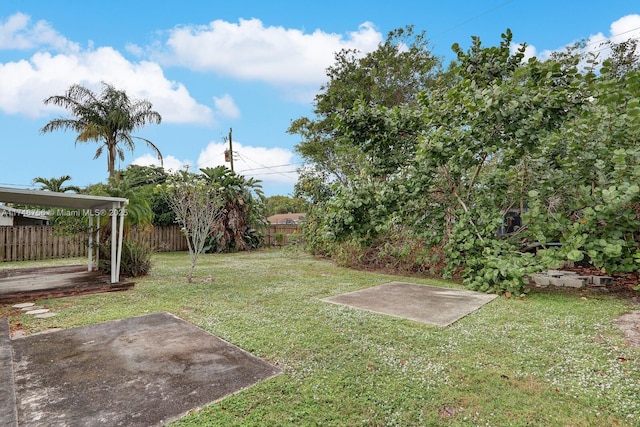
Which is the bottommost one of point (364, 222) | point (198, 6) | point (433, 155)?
point (364, 222)

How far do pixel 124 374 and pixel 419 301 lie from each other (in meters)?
3.73

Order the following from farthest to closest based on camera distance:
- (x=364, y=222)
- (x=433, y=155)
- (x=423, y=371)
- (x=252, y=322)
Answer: (x=364, y=222), (x=433, y=155), (x=252, y=322), (x=423, y=371)

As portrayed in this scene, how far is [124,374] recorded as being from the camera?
255 cm

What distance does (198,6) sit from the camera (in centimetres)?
819

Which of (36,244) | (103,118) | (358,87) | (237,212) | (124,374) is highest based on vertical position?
(358,87)

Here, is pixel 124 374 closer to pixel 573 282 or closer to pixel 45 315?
pixel 45 315

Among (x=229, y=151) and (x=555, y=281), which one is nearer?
(x=555, y=281)

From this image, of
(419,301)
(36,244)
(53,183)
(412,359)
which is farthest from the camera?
(53,183)

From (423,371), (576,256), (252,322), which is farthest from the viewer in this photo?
(576,256)

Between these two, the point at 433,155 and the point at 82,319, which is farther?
the point at 433,155

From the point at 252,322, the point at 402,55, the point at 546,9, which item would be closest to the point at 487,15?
the point at 546,9

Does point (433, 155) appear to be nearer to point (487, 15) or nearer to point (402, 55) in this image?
point (487, 15)

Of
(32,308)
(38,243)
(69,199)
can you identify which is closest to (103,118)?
(38,243)

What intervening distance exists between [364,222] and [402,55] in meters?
11.2
